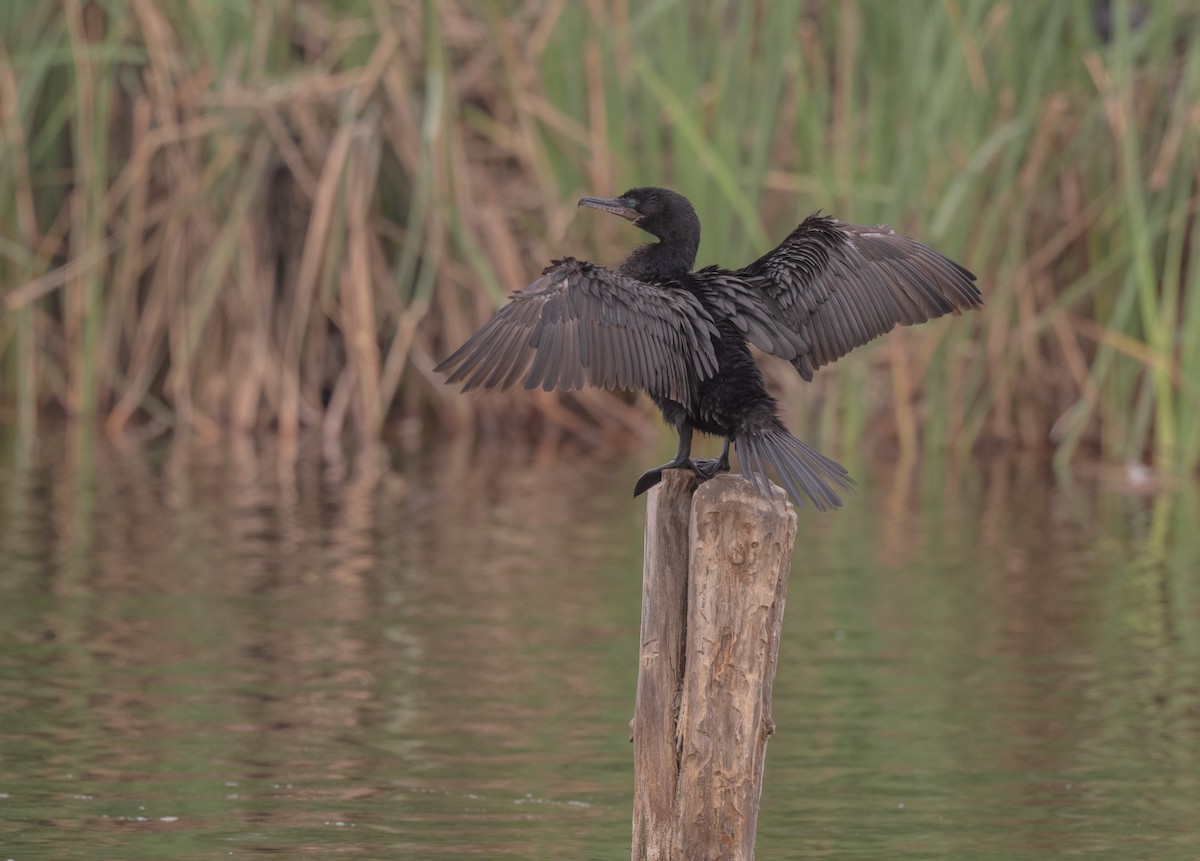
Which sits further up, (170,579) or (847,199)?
(847,199)

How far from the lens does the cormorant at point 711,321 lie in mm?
4305

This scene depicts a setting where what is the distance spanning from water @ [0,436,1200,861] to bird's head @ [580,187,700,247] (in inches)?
59.3

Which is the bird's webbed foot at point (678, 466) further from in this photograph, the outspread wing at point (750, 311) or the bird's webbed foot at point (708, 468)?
the outspread wing at point (750, 311)

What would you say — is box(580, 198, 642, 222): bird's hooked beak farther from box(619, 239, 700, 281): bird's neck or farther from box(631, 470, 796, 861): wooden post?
box(631, 470, 796, 861): wooden post

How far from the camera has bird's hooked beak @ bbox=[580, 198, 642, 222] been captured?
4988 mm

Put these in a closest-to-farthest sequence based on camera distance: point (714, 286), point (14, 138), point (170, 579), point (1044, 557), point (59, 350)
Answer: point (714, 286) < point (170, 579) < point (1044, 557) < point (14, 138) < point (59, 350)

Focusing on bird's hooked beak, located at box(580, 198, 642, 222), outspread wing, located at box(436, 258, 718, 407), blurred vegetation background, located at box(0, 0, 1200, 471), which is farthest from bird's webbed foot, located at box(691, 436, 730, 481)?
blurred vegetation background, located at box(0, 0, 1200, 471)

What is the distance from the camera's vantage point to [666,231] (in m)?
4.95

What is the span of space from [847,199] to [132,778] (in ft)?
19.5

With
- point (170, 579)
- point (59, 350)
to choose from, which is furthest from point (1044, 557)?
point (59, 350)

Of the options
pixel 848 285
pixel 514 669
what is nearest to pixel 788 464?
pixel 848 285

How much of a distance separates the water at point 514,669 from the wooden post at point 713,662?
74 cm

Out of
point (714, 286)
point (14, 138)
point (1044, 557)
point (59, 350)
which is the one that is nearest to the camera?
point (714, 286)

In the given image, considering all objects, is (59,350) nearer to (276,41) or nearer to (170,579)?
(276,41)
